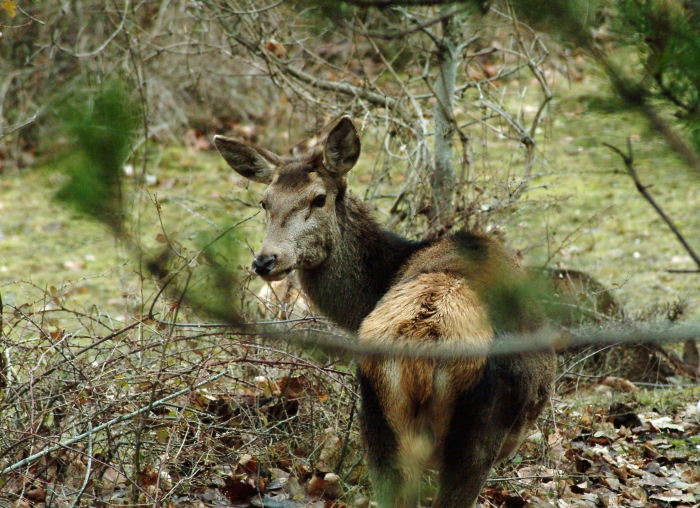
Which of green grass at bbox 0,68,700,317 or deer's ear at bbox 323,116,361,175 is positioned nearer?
deer's ear at bbox 323,116,361,175

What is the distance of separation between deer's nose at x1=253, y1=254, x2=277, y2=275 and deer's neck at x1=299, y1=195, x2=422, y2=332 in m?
0.49

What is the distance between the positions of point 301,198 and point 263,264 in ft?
2.13

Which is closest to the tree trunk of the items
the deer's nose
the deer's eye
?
the deer's eye

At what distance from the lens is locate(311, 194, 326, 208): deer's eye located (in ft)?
18.6

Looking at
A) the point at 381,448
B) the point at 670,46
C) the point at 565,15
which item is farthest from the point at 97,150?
the point at 381,448

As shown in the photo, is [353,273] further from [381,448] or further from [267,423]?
[381,448]

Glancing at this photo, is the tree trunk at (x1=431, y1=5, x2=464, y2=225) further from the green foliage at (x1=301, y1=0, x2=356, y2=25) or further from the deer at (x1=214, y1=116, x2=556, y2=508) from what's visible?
the green foliage at (x1=301, y1=0, x2=356, y2=25)

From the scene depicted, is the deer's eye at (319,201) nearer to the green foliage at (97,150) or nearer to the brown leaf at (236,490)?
the brown leaf at (236,490)

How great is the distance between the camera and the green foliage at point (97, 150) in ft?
8.02

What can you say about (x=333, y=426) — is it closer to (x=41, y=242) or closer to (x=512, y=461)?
(x=512, y=461)

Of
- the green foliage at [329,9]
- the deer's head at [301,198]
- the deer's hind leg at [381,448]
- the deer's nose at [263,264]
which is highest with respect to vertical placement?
the green foliage at [329,9]

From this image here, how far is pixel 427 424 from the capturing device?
408 centimetres

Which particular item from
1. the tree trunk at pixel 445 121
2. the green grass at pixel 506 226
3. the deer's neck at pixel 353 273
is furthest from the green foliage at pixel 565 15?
the tree trunk at pixel 445 121

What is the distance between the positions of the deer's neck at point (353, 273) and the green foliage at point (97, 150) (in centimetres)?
318
